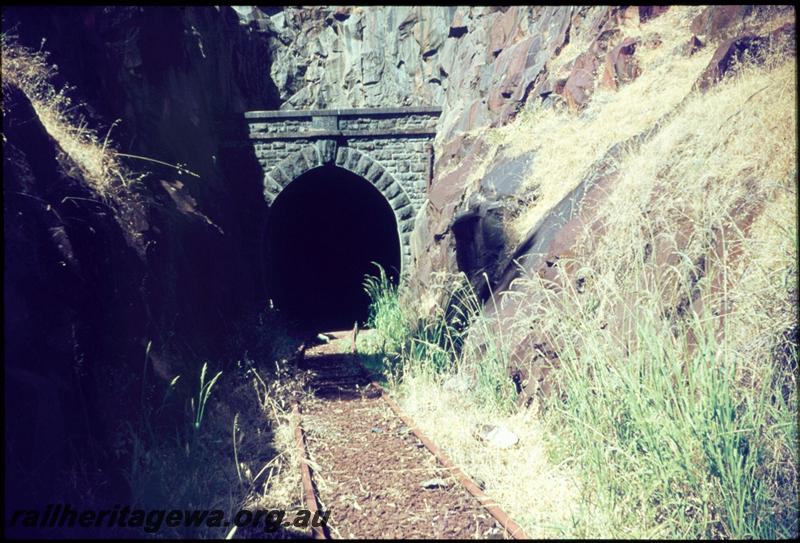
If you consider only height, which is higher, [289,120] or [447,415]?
[289,120]

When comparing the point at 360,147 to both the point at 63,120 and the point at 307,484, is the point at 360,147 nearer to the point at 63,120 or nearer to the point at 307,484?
the point at 63,120

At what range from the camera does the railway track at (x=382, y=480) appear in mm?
3137

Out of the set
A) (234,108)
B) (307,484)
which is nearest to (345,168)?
(234,108)

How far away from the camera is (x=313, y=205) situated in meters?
17.9

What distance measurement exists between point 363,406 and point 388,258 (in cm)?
1185

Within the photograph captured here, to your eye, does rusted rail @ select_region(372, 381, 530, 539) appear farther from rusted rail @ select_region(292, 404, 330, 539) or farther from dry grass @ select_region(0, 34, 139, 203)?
dry grass @ select_region(0, 34, 139, 203)

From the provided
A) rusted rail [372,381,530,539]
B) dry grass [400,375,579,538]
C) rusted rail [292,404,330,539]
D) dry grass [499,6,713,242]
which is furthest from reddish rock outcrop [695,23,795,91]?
rusted rail [292,404,330,539]

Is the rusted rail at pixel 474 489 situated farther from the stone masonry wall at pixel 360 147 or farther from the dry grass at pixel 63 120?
the stone masonry wall at pixel 360 147

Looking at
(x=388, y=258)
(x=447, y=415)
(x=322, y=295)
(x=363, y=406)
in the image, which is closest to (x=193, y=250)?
(x=363, y=406)

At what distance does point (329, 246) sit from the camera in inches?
766

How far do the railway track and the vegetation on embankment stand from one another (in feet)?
0.68

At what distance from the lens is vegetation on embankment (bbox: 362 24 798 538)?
252cm

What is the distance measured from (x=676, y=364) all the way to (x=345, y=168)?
1166 centimetres

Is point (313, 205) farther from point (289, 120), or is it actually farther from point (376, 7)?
point (376, 7)
